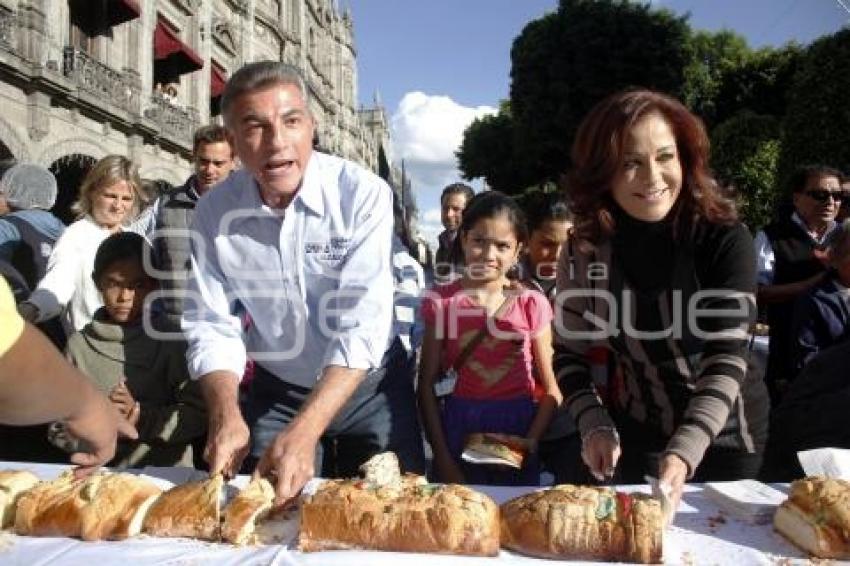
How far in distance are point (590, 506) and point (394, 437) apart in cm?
100

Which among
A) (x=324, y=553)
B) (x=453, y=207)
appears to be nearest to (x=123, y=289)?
(x=324, y=553)

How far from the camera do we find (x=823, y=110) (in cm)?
1170

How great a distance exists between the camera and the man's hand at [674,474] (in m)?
1.73

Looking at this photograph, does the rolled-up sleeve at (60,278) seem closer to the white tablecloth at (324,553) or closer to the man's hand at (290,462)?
the white tablecloth at (324,553)

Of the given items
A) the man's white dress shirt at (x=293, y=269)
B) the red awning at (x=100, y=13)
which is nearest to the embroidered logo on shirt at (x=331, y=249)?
the man's white dress shirt at (x=293, y=269)

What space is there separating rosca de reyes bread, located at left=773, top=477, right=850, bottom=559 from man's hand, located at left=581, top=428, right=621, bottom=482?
448 mm

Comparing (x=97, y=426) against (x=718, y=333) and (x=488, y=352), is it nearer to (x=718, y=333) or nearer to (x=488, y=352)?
(x=718, y=333)

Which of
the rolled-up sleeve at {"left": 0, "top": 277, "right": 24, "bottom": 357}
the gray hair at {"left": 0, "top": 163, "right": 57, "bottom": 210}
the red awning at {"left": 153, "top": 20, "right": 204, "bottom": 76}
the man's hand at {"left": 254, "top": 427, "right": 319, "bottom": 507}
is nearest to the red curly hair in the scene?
the man's hand at {"left": 254, "top": 427, "right": 319, "bottom": 507}

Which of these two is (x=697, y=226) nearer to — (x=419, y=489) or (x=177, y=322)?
(x=419, y=489)

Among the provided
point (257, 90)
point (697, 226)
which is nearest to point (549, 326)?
point (697, 226)

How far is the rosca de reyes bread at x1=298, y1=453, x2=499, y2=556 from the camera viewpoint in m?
1.60

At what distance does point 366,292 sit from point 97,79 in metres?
16.3

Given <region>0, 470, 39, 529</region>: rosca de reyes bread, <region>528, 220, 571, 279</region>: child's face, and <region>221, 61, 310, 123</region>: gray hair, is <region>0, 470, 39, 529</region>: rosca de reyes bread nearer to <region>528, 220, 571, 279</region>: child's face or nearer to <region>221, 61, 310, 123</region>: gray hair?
<region>221, 61, 310, 123</region>: gray hair

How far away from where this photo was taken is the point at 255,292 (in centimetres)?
229
